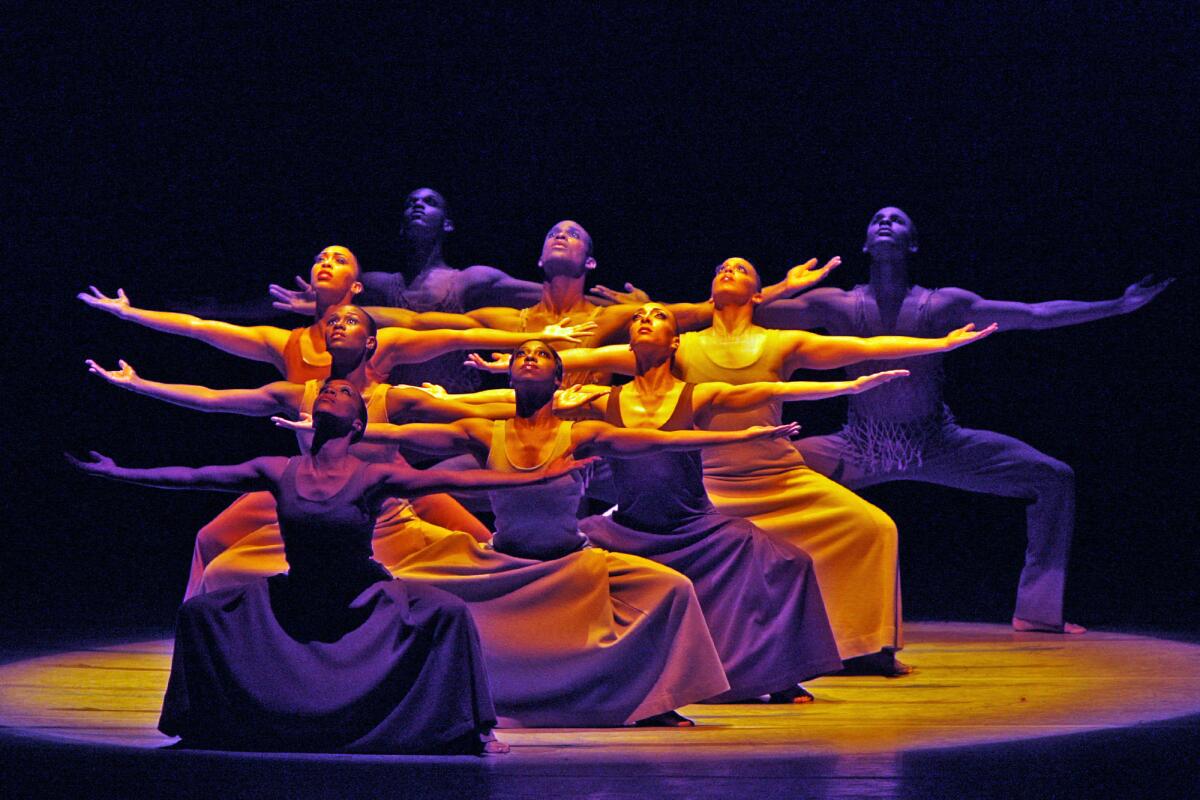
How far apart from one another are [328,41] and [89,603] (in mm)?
2588

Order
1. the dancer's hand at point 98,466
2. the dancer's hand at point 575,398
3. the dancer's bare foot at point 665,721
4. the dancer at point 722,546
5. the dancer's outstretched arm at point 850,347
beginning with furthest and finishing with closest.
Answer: the dancer's outstretched arm at point 850,347
the dancer's hand at point 575,398
the dancer at point 722,546
the dancer's bare foot at point 665,721
the dancer's hand at point 98,466

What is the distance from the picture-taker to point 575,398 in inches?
237

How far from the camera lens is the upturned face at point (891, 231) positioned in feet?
23.2

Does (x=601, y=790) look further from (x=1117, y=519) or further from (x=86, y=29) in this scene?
(x=1117, y=519)

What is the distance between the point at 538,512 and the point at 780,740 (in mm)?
996

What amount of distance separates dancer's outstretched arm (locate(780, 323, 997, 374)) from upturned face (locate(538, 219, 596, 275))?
0.82 meters

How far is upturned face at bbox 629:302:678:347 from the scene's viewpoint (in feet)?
18.8

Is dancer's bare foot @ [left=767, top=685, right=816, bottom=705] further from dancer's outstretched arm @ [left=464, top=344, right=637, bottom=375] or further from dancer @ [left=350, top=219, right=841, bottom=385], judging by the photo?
dancer @ [left=350, top=219, right=841, bottom=385]

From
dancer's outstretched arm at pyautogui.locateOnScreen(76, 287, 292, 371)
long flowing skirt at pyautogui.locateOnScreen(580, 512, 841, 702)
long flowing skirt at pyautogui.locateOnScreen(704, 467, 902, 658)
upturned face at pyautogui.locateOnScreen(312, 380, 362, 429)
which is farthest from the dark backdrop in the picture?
upturned face at pyautogui.locateOnScreen(312, 380, 362, 429)

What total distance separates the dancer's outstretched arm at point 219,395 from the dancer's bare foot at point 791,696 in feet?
5.73

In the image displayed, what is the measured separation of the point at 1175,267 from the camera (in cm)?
752

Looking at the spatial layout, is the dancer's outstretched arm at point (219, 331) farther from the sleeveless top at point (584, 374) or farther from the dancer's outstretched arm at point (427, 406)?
the sleeveless top at point (584, 374)

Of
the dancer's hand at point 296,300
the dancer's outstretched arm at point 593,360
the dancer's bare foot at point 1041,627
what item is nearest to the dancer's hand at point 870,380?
the dancer's outstretched arm at point 593,360

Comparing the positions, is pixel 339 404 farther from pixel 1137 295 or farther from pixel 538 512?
pixel 1137 295
